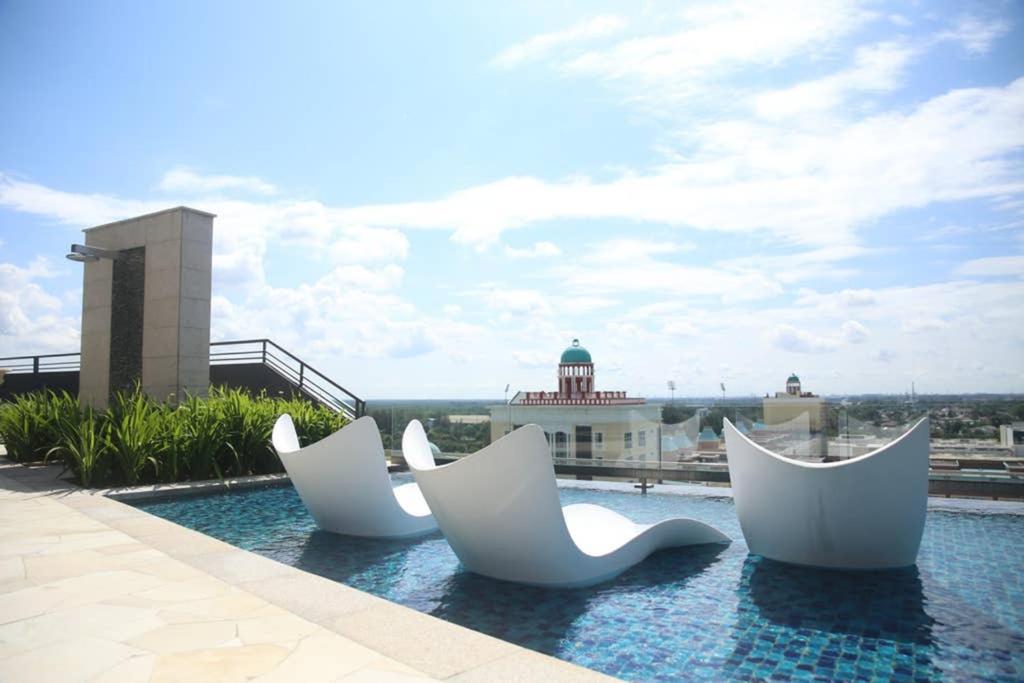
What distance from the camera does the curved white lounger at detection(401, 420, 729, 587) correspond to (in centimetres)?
426

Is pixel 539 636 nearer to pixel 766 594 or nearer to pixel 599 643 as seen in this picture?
pixel 599 643

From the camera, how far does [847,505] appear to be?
4930 millimetres

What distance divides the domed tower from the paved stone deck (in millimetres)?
29800

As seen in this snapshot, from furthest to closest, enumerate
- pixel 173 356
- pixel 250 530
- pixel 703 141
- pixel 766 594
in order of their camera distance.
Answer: pixel 173 356
pixel 703 141
pixel 250 530
pixel 766 594

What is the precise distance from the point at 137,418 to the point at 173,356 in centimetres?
351

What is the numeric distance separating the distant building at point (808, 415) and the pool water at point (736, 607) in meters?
2.50

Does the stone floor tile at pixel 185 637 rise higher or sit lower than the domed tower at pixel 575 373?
lower

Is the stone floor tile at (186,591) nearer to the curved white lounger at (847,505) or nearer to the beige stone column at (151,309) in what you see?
the curved white lounger at (847,505)

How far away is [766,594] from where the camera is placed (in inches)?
181

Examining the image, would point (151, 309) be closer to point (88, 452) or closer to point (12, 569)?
point (88, 452)

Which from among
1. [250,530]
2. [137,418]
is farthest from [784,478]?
[137,418]

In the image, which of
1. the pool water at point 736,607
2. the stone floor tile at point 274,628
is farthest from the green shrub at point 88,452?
the stone floor tile at point 274,628

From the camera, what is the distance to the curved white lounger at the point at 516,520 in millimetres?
4262

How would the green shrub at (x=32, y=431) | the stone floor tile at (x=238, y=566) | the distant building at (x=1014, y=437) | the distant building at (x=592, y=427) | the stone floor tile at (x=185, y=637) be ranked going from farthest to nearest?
the green shrub at (x=32, y=431), the distant building at (x=592, y=427), the distant building at (x=1014, y=437), the stone floor tile at (x=238, y=566), the stone floor tile at (x=185, y=637)
